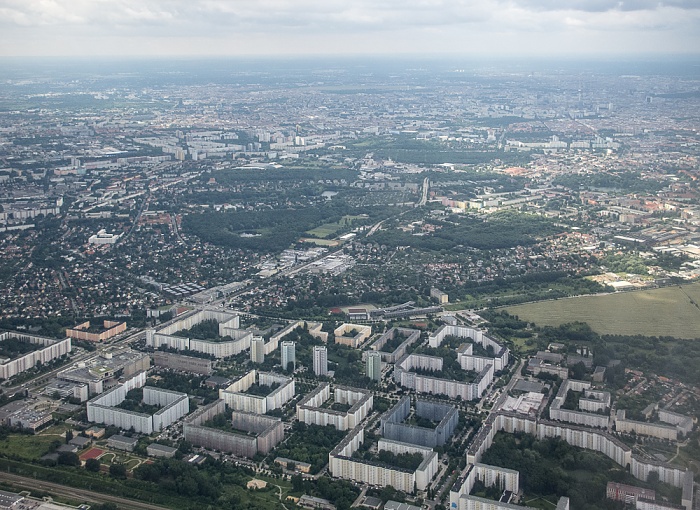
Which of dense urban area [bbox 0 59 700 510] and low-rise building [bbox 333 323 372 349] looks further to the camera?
low-rise building [bbox 333 323 372 349]

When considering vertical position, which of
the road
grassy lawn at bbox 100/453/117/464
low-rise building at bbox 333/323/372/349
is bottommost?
the road

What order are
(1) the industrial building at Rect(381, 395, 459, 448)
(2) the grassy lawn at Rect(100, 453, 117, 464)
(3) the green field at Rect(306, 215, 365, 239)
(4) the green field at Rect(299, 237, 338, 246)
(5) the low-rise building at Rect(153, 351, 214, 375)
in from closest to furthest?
(2) the grassy lawn at Rect(100, 453, 117, 464) < (1) the industrial building at Rect(381, 395, 459, 448) < (5) the low-rise building at Rect(153, 351, 214, 375) < (4) the green field at Rect(299, 237, 338, 246) < (3) the green field at Rect(306, 215, 365, 239)

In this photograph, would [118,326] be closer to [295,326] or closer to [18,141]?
[295,326]

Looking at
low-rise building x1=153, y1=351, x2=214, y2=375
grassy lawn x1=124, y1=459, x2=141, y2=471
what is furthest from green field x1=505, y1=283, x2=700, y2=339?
grassy lawn x1=124, y1=459, x2=141, y2=471

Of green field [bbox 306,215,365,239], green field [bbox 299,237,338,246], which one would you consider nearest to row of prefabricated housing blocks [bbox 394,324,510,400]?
green field [bbox 299,237,338,246]

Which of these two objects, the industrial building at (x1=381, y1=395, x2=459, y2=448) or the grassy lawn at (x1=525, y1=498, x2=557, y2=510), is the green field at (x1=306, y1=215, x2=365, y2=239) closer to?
the industrial building at (x1=381, y1=395, x2=459, y2=448)

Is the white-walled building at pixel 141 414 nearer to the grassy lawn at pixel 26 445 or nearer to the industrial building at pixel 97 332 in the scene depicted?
the grassy lawn at pixel 26 445

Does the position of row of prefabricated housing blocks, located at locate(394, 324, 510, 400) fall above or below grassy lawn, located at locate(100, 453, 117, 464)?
above

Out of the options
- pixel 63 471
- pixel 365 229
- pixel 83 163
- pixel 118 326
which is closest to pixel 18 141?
pixel 83 163

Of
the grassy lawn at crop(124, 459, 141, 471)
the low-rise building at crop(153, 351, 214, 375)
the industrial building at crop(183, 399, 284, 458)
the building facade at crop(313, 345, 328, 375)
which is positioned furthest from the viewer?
the low-rise building at crop(153, 351, 214, 375)
